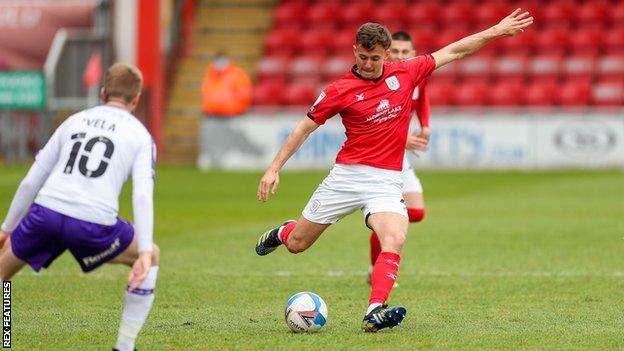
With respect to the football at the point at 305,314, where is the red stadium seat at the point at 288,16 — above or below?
below

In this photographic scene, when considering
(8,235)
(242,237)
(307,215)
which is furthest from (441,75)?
(8,235)

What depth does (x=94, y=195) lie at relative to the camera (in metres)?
6.40

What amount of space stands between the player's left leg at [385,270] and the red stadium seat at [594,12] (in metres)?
22.6

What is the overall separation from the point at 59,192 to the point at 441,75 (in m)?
23.0

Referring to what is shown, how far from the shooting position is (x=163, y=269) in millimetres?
11125

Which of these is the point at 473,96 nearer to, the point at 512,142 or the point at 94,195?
the point at 512,142

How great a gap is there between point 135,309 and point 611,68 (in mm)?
23064

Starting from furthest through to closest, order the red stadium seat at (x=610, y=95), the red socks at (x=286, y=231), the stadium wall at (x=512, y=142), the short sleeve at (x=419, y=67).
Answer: the red stadium seat at (x=610, y=95) < the stadium wall at (x=512, y=142) < the red socks at (x=286, y=231) < the short sleeve at (x=419, y=67)

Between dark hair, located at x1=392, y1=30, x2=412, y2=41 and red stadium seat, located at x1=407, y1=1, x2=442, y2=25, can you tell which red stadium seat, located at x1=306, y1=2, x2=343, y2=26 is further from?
dark hair, located at x1=392, y1=30, x2=412, y2=41

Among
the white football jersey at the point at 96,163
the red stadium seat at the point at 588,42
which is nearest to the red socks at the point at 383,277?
the white football jersey at the point at 96,163

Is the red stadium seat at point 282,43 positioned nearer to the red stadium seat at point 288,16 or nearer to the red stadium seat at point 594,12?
the red stadium seat at point 288,16

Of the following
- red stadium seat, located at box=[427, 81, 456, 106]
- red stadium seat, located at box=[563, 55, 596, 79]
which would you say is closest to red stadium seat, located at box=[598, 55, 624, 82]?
red stadium seat, located at box=[563, 55, 596, 79]

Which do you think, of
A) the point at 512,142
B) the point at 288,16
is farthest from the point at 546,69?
the point at 288,16

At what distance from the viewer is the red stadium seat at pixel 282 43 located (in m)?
29.9
